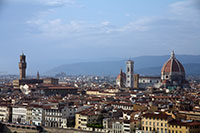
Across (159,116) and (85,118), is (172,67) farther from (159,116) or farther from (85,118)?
(159,116)

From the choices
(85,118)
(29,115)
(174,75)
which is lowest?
(29,115)

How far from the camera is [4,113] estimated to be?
57.4m

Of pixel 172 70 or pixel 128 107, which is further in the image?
pixel 172 70

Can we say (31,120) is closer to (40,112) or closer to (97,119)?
(40,112)

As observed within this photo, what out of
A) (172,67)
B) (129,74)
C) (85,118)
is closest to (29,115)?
(85,118)

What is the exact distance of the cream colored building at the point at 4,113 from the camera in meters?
57.0

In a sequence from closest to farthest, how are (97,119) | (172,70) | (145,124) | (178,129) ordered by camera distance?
(178,129) < (145,124) < (97,119) < (172,70)

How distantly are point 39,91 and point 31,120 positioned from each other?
133ft

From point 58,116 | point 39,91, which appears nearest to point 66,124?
point 58,116

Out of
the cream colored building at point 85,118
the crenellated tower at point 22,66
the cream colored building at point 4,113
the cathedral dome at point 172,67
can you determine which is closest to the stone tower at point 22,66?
the crenellated tower at point 22,66

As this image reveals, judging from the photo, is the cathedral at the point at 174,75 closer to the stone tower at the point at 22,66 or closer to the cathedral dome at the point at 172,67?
the cathedral dome at the point at 172,67

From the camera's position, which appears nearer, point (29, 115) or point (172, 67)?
point (29, 115)

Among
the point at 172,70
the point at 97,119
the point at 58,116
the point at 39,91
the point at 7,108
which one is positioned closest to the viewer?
the point at 97,119

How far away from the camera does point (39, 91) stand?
306ft
